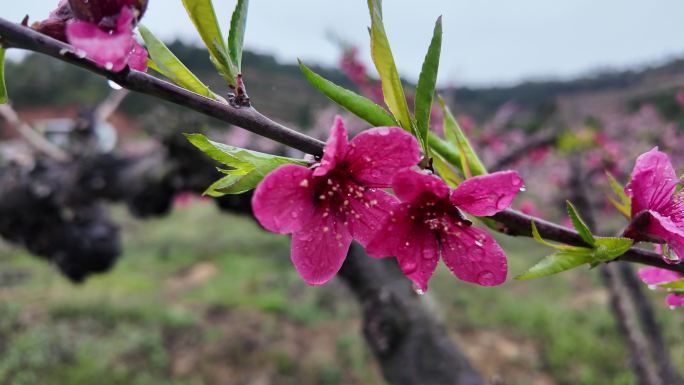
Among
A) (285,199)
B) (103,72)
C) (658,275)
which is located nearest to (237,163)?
(285,199)

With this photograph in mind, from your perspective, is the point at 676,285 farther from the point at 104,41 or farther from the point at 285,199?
the point at 104,41

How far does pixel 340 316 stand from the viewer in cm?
670

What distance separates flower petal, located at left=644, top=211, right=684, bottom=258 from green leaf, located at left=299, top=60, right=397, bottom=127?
397mm

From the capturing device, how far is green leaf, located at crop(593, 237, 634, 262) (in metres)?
0.62

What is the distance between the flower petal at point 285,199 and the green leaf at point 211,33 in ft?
0.49

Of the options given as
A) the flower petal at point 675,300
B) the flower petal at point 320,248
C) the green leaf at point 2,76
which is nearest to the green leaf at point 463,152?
the flower petal at point 320,248

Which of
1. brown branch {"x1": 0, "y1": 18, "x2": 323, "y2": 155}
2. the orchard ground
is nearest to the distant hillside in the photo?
the orchard ground

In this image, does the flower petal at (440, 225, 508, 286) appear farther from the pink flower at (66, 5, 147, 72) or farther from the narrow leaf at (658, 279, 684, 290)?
the pink flower at (66, 5, 147, 72)

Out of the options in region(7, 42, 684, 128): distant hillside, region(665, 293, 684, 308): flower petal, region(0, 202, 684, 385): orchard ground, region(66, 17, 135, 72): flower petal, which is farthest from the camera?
region(7, 42, 684, 128): distant hillside

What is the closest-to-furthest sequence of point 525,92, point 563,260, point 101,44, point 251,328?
1. point 101,44
2. point 563,260
3. point 251,328
4. point 525,92

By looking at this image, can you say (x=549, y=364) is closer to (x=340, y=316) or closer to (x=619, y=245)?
(x=340, y=316)

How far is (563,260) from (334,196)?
0.32 metres

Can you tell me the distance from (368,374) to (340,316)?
1.47 m

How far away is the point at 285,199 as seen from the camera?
0.62 metres
